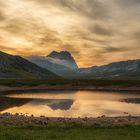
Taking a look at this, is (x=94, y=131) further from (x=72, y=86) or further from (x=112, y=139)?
(x=72, y=86)

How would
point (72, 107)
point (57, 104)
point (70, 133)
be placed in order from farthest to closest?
point (57, 104), point (72, 107), point (70, 133)

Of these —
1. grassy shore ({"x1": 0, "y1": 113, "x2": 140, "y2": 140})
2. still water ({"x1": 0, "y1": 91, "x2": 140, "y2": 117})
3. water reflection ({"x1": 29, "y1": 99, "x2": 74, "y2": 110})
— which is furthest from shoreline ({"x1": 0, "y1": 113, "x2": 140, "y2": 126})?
water reflection ({"x1": 29, "y1": 99, "x2": 74, "y2": 110})

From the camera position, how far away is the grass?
2864 centimetres

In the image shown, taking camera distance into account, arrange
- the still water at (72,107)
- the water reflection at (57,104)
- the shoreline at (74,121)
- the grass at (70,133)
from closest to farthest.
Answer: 1. the grass at (70,133)
2. the shoreline at (74,121)
3. the still water at (72,107)
4. the water reflection at (57,104)

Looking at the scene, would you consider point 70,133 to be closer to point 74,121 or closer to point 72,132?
point 72,132

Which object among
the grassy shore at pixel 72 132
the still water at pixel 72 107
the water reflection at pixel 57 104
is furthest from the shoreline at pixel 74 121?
the water reflection at pixel 57 104

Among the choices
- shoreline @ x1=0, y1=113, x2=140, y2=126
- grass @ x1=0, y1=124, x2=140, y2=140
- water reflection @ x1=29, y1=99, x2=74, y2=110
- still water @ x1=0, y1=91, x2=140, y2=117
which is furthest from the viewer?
water reflection @ x1=29, y1=99, x2=74, y2=110

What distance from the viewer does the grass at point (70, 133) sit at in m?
28.6

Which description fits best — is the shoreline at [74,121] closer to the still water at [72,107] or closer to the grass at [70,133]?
the grass at [70,133]

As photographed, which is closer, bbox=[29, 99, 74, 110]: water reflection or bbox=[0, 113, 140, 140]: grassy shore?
bbox=[0, 113, 140, 140]: grassy shore

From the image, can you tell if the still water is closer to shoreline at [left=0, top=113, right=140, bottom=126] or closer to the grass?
shoreline at [left=0, top=113, right=140, bottom=126]

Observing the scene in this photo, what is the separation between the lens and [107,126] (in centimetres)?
3606

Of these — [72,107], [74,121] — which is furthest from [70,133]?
[72,107]

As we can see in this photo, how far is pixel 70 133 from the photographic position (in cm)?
3122
